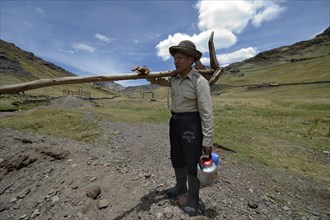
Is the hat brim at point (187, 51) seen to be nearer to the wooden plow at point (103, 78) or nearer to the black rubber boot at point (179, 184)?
the wooden plow at point (103, 78)

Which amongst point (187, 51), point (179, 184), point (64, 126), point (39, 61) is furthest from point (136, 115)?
point (39, 61)

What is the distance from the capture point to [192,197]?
3.69 m

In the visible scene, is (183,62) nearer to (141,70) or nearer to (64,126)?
(141,70)

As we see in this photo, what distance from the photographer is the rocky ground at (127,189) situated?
4035mm

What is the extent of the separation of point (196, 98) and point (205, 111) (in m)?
0.28

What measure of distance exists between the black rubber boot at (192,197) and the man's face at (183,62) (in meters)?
1.86

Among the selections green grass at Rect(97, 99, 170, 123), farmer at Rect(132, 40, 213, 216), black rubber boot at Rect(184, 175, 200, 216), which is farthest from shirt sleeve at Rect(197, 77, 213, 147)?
green grass at Rect(97, 99, 170, 123)

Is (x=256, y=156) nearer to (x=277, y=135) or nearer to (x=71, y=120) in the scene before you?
(x=277, y=135)

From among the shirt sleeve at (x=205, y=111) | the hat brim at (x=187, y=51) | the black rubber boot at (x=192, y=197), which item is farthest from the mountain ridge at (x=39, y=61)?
the shirt sleeve at (x=205, y=111)

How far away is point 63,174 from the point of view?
18.1ft

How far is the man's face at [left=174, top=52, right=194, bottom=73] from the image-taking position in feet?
11.3

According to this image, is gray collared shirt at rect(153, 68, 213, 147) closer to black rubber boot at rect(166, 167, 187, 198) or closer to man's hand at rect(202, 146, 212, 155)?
man's hand at rect(202, 146, 212, 155)

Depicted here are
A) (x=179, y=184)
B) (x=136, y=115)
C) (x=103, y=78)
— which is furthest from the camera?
(x=136, y=115)

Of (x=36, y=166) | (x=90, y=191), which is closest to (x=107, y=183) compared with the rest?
(x=90, y=191)
